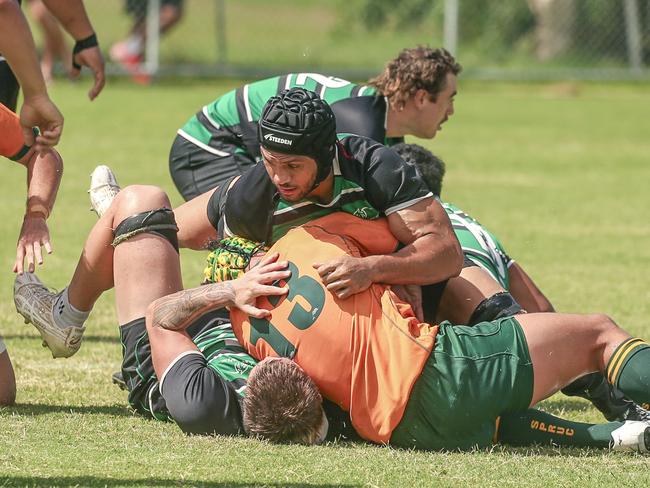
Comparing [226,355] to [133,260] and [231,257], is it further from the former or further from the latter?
[133,260]

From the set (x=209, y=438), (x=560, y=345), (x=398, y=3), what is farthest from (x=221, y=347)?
(x=398, y=3)

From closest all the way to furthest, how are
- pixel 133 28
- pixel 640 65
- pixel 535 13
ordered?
pixel 133 28 < pixel 640 65 < pixel 535 13

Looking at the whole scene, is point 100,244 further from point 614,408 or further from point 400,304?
point 614,408

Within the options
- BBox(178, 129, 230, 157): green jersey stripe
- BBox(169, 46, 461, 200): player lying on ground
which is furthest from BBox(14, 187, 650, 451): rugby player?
BBox(178, 129, 230, 157): green jersey stripe

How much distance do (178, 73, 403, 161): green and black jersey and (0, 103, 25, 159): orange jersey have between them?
156 cm

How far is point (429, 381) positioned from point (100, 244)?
1513 millimetres

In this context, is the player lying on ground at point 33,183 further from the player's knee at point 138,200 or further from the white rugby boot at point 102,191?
the player's knee at point 138,200

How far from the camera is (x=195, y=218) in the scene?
17.6 ft

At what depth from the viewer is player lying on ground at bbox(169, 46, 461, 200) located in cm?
666

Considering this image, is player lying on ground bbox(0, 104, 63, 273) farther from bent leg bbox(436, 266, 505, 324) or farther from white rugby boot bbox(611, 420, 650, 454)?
white rugby boot bbox(611, 420, 650, 454)

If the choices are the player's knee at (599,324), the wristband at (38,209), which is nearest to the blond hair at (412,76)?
the wristband at (38,209)

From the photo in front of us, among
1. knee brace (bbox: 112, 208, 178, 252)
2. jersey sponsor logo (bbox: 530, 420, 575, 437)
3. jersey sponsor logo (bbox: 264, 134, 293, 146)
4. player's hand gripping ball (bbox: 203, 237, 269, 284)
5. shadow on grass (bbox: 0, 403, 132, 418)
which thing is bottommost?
shadow on grass (bbox: 0, 403, 132, 418)

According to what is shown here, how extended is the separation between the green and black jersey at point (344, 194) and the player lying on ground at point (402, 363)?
0.18m

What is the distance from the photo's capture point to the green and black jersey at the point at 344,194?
4.66 m
